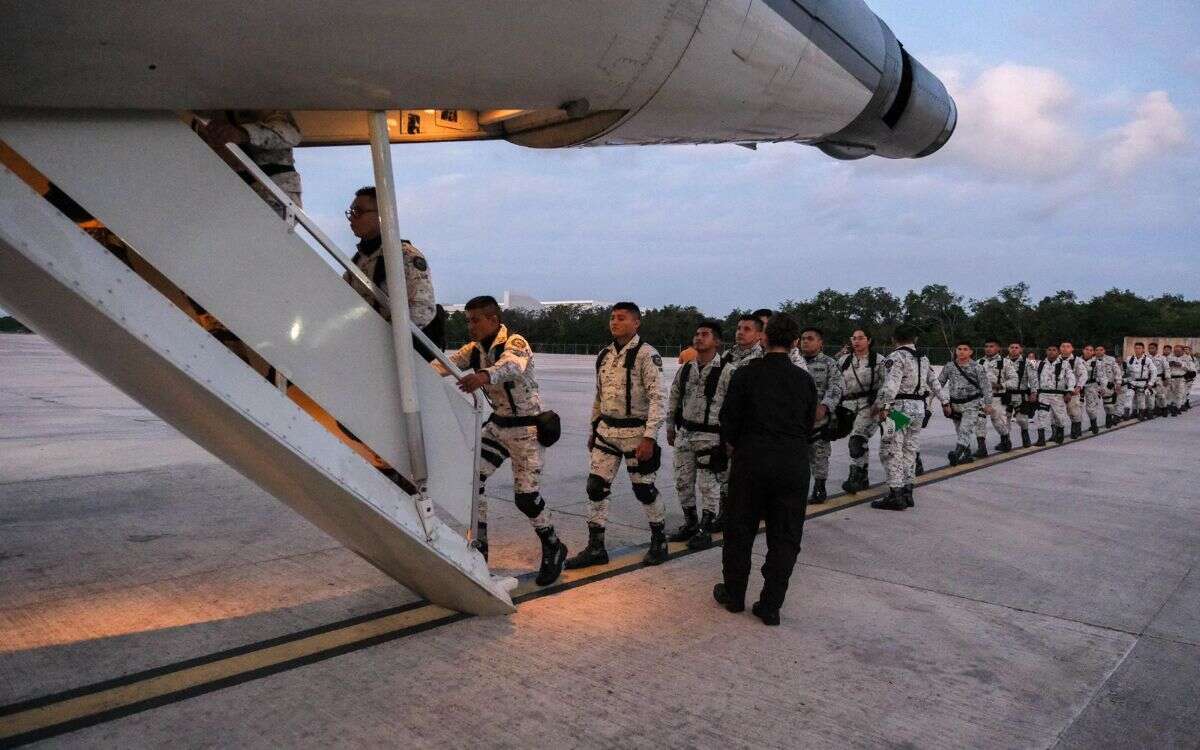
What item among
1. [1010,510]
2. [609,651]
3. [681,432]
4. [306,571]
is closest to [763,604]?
[609,651]

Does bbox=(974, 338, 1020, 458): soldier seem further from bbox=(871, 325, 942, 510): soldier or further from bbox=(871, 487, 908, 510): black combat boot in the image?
bbox=(871, 487, 908, 510): black combat boot

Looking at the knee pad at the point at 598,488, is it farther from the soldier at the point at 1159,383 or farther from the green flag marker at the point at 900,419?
the soldier at the point at 1159,383

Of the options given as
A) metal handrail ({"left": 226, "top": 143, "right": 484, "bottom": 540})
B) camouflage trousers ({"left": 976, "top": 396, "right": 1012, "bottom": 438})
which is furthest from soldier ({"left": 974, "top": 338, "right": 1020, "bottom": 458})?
metal handrail ({"left": 226, "top": 143, "right": 484, "bottom": 540})

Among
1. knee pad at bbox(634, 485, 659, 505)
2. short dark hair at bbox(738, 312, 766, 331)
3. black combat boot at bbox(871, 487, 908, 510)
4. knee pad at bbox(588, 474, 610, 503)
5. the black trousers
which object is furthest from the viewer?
black combat boot at bbox(871, 487, 908, 510)

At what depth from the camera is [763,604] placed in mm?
4074

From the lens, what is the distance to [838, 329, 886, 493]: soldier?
304 inches

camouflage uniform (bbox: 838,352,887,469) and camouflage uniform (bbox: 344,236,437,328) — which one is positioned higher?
camouflage uniform (bbox: 344,236,437,328)

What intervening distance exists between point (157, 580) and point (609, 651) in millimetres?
2919

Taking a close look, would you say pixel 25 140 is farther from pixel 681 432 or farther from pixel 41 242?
pixel 681 432

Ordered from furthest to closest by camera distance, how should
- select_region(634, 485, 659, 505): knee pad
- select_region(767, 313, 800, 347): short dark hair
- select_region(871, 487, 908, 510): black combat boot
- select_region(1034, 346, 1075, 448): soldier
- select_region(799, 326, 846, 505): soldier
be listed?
select_region(1034, 346, 1075, 448): soldier → select_region(799, 326, 846, 505): soldier → select_region(871, 487, 908, 510): black combat boot → select_region(634, 485, 659, 505): knee pad → select_region(767, 313, 800, 347): short dark hair

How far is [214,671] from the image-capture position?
10.9 ft

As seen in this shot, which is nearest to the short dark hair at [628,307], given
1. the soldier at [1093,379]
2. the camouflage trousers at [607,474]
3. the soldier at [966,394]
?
the camouflage trousers at [607,474]

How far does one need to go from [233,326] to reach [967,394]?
9610 mm

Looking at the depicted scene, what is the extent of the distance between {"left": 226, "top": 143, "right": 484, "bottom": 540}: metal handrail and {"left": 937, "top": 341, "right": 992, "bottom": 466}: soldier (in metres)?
7.81
